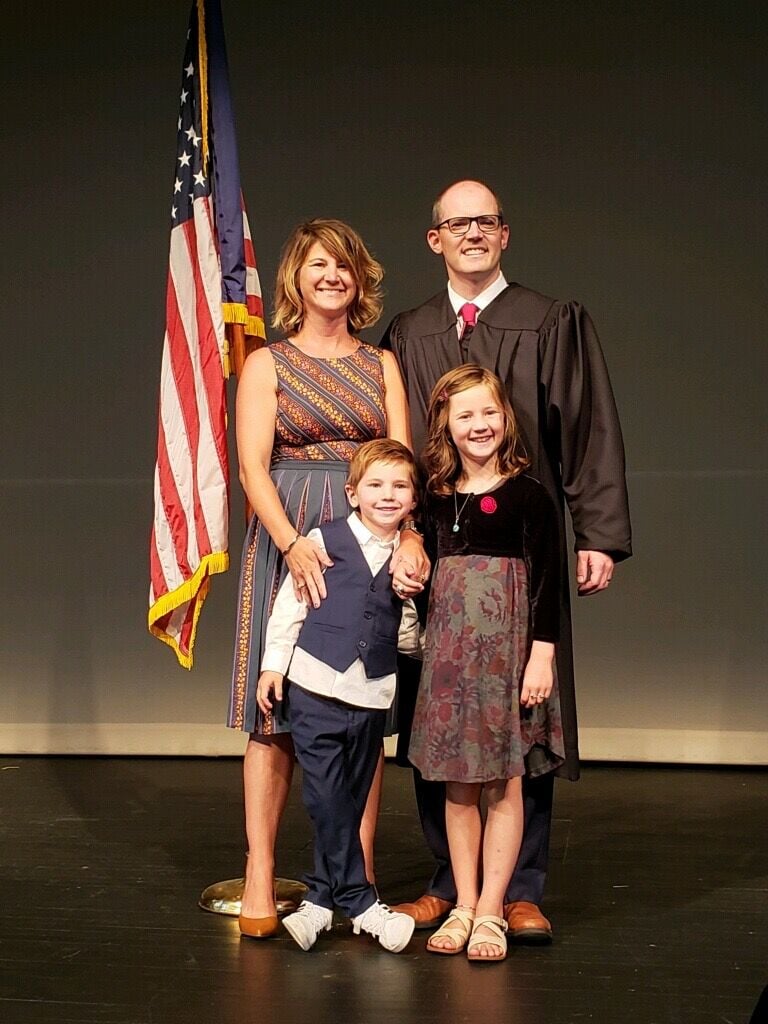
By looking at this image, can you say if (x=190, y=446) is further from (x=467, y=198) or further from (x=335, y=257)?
(x=467, y=198)

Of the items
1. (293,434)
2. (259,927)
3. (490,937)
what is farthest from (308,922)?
(293,434)

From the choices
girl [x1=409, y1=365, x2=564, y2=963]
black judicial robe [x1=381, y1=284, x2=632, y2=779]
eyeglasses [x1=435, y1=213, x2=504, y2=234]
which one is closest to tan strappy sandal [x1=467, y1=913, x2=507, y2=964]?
girl [x1=409, y1=365, x2=564, y2=963]

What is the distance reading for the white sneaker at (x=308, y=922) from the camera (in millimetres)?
3025

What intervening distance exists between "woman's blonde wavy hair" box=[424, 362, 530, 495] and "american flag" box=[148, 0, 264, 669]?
0.71m

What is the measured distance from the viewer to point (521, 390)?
331cm

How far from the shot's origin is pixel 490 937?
3008mm

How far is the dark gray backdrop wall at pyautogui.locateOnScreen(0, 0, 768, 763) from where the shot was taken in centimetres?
535

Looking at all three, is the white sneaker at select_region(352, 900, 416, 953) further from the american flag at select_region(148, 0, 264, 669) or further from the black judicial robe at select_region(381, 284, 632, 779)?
the american flag at select_region(148, 0, 264, 669)

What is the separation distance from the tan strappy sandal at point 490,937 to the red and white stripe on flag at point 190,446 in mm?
1044

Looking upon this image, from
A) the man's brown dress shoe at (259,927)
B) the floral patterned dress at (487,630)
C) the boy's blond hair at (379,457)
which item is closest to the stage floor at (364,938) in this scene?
the man's brown dress shoe at (259,927)

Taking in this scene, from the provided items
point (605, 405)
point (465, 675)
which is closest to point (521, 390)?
point (605, 405)

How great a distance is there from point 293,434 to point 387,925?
113 cm

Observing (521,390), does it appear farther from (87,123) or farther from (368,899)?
(87,123)

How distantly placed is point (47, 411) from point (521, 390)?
287 centimetres
